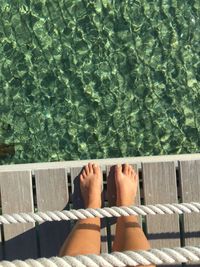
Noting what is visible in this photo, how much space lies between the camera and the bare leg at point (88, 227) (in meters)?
2.68

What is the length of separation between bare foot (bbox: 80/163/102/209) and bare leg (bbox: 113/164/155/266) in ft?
0.43

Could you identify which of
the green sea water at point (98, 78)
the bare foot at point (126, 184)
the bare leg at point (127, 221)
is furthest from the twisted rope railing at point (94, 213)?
the green sea water at point (98, 78)

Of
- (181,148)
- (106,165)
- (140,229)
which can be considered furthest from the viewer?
(181,148)

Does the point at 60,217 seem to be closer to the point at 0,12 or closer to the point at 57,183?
the point at 57,183

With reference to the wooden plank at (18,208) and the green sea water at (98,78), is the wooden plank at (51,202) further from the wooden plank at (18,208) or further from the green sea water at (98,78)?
the green sea water at (98,78)

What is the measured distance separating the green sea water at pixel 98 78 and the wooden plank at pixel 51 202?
98 centimetres

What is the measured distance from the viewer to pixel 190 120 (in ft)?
13.3

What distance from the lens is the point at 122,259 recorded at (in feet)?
5.84

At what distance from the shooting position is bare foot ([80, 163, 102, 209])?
9.78ft

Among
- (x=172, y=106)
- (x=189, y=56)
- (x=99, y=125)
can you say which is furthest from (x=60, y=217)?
(x=189, y=56)

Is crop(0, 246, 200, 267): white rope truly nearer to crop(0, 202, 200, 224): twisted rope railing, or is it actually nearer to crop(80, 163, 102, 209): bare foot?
crop(0, 202, 200, 224): twisted rope railing

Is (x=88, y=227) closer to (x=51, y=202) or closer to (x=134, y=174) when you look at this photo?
(x=51, y=202)

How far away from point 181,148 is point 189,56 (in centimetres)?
86

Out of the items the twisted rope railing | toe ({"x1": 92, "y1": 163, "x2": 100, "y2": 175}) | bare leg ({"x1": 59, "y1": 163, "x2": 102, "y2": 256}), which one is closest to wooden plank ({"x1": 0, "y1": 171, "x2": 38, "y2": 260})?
bare leg ({"x1": 59, "y1": 163, "x2": 102, "y2": 256})
